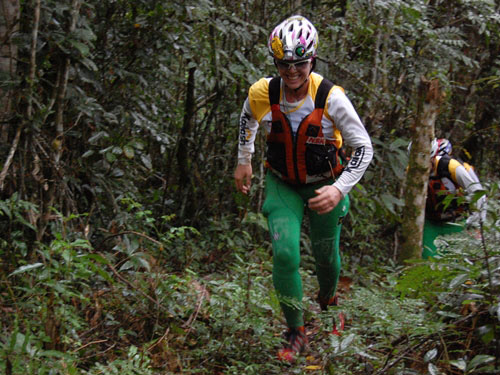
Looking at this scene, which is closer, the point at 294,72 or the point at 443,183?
the point at 294,72

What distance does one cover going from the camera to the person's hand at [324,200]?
3693 mm

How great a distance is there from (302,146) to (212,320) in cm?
150

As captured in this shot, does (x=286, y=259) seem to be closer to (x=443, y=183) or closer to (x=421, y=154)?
(x=421, y=154)

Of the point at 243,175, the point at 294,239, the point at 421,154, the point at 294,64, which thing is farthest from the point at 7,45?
the point at 421,154

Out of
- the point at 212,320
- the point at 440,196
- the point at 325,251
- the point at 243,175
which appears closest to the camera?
the point at 212,320

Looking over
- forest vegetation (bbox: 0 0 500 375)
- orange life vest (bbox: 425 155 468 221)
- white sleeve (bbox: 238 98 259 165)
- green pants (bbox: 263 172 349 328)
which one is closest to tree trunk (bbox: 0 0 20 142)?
forest vegetation (bbox: 0 0 500 375)

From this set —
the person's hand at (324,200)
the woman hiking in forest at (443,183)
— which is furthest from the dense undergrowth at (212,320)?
the woman hiking in forest at (443,183)

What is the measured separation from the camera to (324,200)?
3713 millimetres

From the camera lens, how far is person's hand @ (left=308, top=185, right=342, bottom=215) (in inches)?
145

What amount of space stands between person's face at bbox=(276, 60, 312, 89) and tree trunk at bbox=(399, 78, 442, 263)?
1.84 meters

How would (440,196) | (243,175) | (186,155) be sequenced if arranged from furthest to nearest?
(186,155)
(440,196)
(243,175)

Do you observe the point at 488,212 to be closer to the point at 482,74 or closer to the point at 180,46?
the point at 180,46

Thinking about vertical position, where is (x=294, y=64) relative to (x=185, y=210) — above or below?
above

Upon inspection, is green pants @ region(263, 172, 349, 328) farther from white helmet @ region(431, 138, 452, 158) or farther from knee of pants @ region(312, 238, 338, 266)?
white helmet @ region(431, 138, 452, 158)
